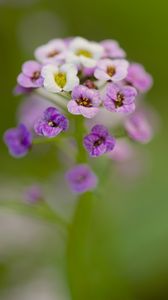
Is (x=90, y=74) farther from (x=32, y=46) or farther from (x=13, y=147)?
(x=32, y=46)

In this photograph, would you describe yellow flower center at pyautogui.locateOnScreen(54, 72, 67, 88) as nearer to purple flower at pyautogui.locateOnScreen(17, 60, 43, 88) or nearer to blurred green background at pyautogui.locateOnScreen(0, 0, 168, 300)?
purple flower at pyautogui.locateOnScreen(17, 60, 43, 88)

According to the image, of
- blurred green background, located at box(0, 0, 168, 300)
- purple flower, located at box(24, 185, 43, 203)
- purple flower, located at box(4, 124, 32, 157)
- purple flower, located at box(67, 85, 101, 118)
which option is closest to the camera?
purple flower, located at box(67, 85, 101, 118)

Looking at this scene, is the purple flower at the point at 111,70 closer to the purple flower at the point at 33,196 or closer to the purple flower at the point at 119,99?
the purple flower at the point at 119,99

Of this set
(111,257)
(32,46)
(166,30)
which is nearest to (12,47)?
(32,46)

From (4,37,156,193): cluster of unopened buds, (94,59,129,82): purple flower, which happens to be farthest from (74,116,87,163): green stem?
(94,59,129,82): purple flower

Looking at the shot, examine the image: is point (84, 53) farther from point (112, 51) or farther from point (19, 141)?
point (19, 141)

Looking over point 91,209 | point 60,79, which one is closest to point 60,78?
point 60,79

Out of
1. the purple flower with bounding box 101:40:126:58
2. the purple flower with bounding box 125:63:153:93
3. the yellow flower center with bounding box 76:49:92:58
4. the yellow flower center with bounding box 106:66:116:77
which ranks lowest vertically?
the yellow flower center with bounding box 106:66:116:77

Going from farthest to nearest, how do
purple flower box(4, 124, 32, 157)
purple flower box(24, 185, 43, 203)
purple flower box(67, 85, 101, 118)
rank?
purple flower box(24, 185, 43, 203) → purple flower box(4, 124, 32, 157) → purple flower box(67, 85, 101, 118)
